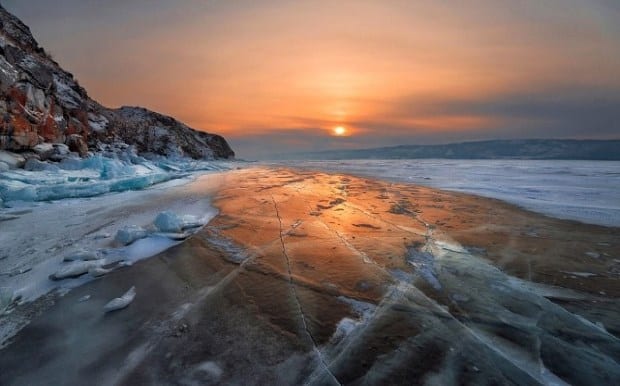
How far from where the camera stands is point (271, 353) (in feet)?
7.50

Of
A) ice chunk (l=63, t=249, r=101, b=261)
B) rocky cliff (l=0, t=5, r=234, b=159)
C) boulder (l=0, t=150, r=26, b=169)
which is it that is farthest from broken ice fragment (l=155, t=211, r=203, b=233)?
rocky cliff (l=0, t=5, r=234, b=159)

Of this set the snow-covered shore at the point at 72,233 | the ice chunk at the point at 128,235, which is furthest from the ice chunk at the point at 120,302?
the ice chunk at the point at 128,235

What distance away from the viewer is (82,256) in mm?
3975

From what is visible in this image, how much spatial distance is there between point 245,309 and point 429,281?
2190 mm

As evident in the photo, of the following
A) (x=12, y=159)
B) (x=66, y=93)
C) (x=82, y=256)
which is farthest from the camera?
(x=66, y=93)

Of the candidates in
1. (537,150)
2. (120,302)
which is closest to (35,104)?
(120,302)

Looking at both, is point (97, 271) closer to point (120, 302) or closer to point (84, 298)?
point (84, 298)

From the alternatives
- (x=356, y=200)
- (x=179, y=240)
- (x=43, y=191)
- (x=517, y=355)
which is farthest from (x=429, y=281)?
(x=43, y=191)

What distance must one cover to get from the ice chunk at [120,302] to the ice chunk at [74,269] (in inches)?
36.3

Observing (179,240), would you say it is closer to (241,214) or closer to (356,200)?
(241,214)

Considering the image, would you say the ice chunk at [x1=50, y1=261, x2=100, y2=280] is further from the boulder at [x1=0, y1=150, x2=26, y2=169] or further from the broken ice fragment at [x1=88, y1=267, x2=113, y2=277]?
the boulder at [x1=0, y1=150, x2=26, y2=169]

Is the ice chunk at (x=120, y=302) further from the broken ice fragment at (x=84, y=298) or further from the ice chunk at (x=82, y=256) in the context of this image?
the ice chunk at (x=82, y=256)

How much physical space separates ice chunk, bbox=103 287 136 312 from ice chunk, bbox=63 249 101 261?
1.23m

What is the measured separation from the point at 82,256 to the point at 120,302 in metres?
1.50
